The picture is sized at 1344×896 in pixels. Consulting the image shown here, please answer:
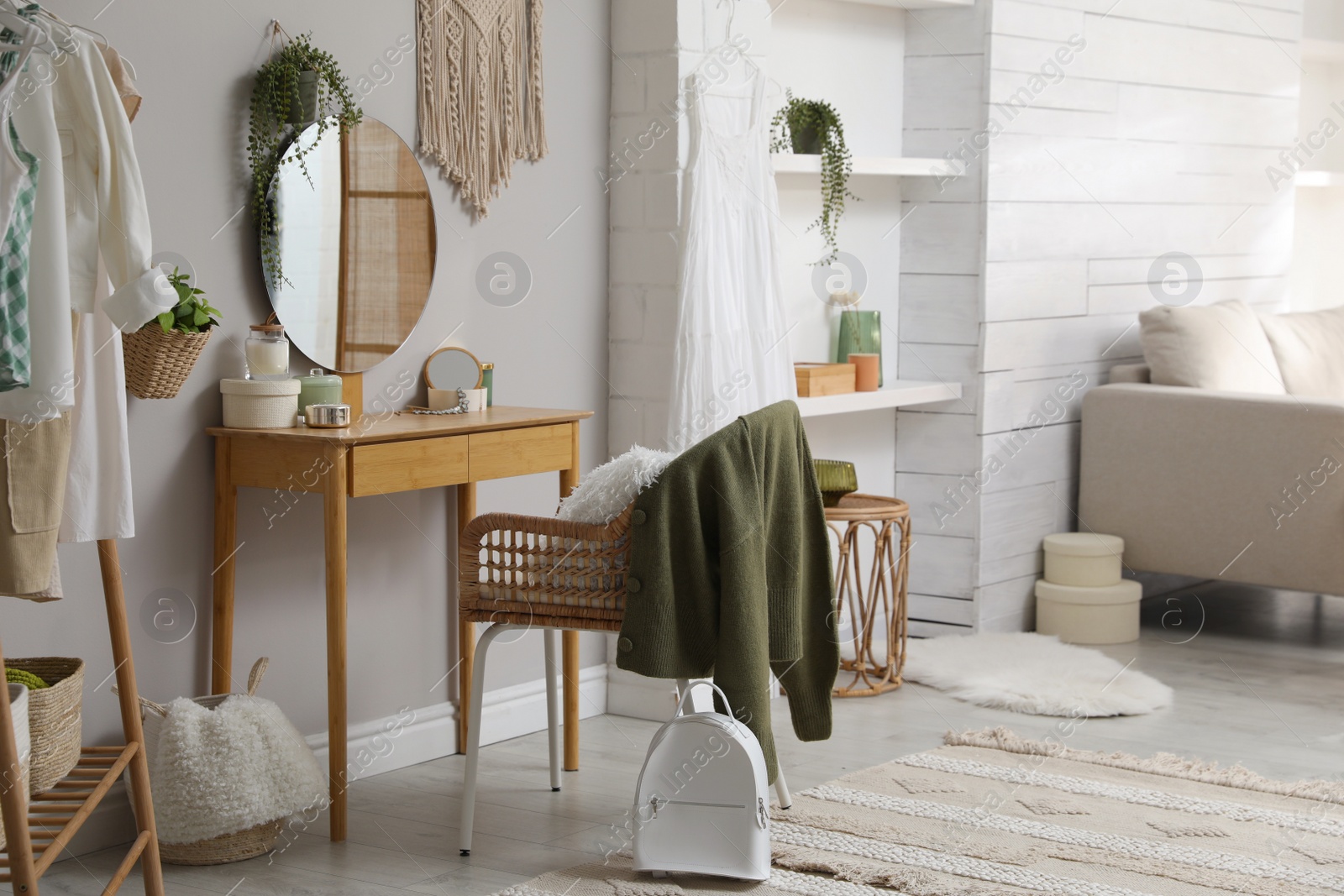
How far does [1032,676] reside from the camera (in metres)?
3.79

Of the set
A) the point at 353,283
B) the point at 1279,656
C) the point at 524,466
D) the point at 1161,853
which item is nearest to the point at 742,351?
the point at 524,466

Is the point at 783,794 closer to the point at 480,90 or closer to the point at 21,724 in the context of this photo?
the point at 21,724

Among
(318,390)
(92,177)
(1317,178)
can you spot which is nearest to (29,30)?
(92,177)

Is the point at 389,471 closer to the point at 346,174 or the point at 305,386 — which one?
the point at 305,386

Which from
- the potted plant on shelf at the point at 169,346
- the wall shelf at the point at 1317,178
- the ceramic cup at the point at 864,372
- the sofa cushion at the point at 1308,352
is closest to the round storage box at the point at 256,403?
the potted plant on shelf at the point at 169,346

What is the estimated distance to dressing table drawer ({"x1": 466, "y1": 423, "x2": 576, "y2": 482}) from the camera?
2.88m

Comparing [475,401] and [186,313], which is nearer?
[186,313]

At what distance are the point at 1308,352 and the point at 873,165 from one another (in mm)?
1685

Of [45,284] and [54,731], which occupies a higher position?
[45,284]

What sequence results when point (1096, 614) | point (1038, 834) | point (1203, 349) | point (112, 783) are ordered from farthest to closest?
1. point (1203, 349)
2. point (1096, 614)
3. point (1038, 834)
4. point (112, 783)

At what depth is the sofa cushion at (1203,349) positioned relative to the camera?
14.5ft

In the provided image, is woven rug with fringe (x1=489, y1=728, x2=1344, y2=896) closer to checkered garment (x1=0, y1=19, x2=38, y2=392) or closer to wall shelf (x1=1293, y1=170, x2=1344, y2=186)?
checkered garment (x1=0, y1=19, x2=38, y2=392)

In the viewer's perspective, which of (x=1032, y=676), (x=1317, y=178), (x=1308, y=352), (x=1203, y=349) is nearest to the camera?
(x=1032, y=676)

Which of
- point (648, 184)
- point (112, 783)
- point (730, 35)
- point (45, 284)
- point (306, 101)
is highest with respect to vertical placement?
point (730, 35)
